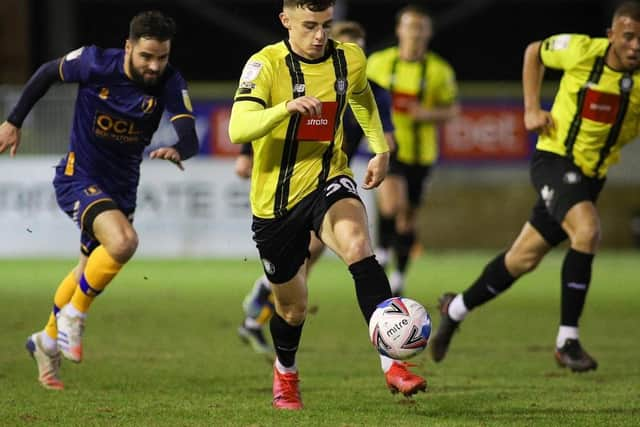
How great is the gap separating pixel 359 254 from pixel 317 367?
2.24m

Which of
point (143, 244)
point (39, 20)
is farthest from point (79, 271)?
point (39, 20)

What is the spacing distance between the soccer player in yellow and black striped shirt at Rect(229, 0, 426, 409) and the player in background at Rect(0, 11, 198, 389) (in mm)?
881

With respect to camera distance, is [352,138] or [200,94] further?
[200,94]

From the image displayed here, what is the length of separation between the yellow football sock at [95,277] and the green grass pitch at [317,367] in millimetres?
464

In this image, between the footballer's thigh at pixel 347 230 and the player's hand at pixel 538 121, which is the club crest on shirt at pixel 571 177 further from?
the footballer's thigh at pixel 347 230

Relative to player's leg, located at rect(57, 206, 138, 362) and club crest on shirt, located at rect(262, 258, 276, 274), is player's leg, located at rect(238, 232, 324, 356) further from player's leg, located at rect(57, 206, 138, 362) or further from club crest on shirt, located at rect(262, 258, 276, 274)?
club crest on shirt, located at rect(262, 258, 276, 274)

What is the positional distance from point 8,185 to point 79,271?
33.6ft

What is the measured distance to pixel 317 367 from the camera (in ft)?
25.2

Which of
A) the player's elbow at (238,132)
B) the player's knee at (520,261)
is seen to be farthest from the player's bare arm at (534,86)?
the player's elbow at (238,132)

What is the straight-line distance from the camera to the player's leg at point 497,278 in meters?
7.80

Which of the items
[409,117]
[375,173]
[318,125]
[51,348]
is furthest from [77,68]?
[409,117]

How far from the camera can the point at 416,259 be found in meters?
17.3

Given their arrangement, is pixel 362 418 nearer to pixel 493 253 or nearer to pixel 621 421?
pixel 621 421

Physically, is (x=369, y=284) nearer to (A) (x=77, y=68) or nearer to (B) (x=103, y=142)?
(B) (x=103, y=142)
